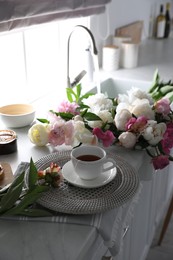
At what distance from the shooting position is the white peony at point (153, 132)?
111 cm

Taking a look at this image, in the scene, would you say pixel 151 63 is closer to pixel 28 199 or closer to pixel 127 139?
pixel 127 139

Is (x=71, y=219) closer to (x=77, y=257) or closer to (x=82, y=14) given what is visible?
(x=77, y=257)

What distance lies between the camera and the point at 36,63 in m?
2.03

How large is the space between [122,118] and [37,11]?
0.62 meters

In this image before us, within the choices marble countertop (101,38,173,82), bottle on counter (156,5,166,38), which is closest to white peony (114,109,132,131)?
marble countertop (101,38,173,82)

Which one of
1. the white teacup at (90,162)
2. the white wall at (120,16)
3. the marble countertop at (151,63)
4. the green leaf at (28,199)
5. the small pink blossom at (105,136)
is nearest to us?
the green leaf at (28,199)

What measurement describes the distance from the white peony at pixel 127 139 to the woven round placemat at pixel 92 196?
0.16 metres

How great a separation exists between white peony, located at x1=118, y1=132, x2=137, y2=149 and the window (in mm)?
644

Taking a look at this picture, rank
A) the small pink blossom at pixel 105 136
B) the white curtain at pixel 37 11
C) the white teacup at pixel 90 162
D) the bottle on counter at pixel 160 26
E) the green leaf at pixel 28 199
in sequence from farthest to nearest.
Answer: the bottle on counter at pixel 160 26
the white curtain at pixel 37 11
the small pink blossom at pixel 105 136
the white teacup at pixel 90 162
the green leaf at pixel 28 199

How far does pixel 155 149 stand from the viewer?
117cm

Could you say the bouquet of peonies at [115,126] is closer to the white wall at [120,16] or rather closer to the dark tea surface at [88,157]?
the dark tea surface at [88,157]

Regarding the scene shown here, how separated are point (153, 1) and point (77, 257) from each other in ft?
10.7

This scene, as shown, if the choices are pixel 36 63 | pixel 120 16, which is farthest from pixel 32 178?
pixel 120 16

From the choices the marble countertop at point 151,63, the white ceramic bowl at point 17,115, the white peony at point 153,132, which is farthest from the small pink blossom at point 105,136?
the marble countertop at point 151,63
